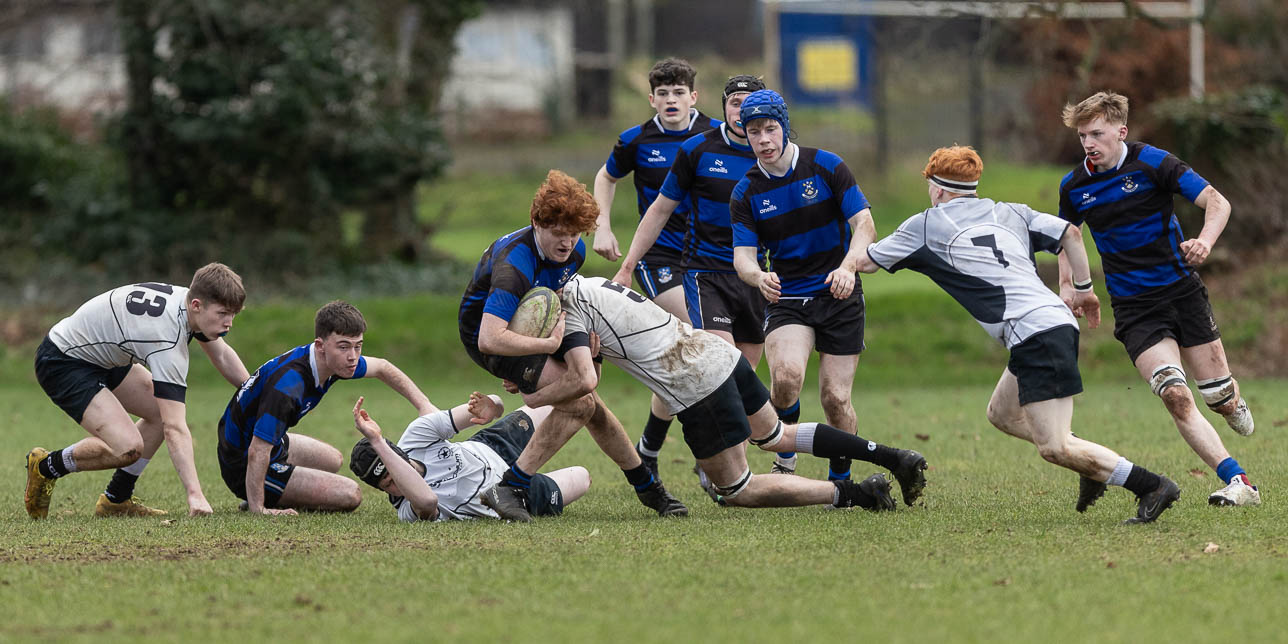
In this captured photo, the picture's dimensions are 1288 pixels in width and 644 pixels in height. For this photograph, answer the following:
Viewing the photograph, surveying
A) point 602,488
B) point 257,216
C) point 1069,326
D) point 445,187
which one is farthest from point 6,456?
point 445,187

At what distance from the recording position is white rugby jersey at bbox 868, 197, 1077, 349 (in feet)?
21.3

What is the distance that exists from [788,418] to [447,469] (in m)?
2.12

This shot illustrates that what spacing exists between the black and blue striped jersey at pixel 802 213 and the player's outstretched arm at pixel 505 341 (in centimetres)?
149

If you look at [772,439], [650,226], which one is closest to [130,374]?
[650,226]

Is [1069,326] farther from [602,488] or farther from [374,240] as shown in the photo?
[374,240]

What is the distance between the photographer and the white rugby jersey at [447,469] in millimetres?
7098

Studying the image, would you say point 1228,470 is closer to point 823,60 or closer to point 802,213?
point 802,213

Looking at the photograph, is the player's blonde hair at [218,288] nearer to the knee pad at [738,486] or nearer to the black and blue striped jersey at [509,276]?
the black and blue striped jersey at [509,276]

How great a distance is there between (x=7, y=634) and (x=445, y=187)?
Result: 25.4 meters

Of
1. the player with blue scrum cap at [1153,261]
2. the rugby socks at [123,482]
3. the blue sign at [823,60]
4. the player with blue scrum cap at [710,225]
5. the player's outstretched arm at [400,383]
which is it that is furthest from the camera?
the blue sign at [823,60]

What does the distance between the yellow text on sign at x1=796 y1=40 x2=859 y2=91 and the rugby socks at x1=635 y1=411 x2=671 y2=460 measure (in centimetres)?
2792

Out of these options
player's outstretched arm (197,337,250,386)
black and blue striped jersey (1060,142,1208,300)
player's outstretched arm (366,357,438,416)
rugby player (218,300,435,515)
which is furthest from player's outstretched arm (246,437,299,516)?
black and blue striped jersey (1060,142,1208,300)

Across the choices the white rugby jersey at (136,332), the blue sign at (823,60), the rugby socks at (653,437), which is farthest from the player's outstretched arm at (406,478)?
the blue sign at (823,60)

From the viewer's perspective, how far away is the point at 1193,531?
20.2 feet
